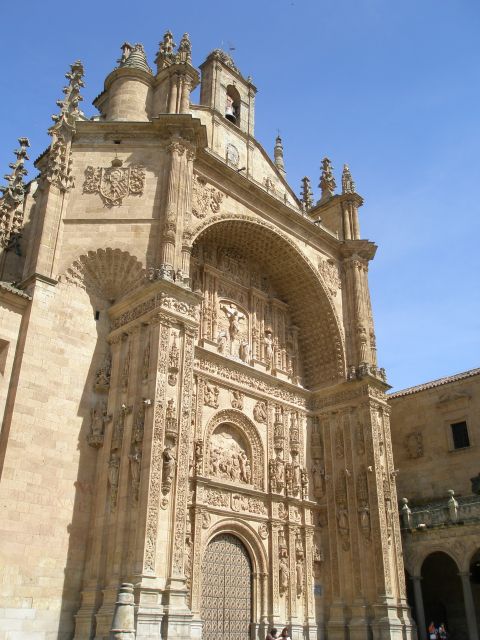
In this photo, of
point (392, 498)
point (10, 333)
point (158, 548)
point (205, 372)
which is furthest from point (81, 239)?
point (392, 498)

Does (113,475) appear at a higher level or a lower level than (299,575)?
higher

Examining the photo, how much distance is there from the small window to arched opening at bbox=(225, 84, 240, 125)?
46.3 ft

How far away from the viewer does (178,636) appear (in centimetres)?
1184

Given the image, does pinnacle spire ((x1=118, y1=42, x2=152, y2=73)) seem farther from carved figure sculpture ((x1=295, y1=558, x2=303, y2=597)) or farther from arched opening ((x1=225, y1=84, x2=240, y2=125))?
carved figure sculpture ((x1=295, y1=558, x2=303, y2=597))

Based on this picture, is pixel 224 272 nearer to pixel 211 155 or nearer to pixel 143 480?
pixel 211 155

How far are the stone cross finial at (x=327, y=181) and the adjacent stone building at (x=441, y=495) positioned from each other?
28.9 feet

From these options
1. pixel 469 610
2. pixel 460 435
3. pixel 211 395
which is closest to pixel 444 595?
pixel 469 610

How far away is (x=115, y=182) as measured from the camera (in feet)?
54.9

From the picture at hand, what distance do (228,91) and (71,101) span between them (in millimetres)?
7984

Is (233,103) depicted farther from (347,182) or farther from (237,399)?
(237,399)

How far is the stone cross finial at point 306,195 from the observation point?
83.7ft

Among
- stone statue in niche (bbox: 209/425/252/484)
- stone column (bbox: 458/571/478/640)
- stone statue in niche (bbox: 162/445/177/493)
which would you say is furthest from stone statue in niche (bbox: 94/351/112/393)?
stone column (bbox: 458/571/478/640)

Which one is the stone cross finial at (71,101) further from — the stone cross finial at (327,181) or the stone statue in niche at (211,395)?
the stone cross finial at (327,181)

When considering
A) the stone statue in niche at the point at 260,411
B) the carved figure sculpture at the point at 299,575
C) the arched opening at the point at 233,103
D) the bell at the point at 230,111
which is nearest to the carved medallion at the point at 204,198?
the bell at the point at 230,111
